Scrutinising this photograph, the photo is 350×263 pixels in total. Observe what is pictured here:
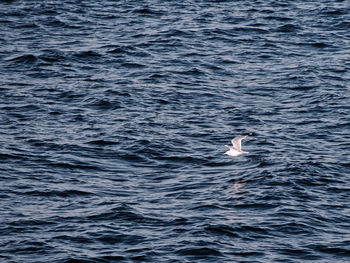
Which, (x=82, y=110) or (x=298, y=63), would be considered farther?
(x=298, y=63)

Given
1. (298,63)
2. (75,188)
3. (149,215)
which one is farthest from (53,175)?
(298,63)

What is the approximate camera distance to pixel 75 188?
2483 centimetres

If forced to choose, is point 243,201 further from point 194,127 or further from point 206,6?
point 206,6

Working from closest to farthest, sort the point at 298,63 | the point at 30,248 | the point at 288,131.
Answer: the point at 30,248
the point at 288,131
the point at 298,63

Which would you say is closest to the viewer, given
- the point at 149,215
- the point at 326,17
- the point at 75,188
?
the point at 149,215

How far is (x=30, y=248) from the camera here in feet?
68.6

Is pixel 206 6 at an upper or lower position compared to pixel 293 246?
upper

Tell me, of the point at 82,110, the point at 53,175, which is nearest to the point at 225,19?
the point at 82,110

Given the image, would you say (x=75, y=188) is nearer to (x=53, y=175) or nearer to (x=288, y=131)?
(x=53, y=175)

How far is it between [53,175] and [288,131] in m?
9.34

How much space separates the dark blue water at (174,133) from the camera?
71.2ft

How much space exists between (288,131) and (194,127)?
3.62 m

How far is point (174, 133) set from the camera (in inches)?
1172

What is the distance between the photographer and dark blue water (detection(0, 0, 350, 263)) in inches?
854
